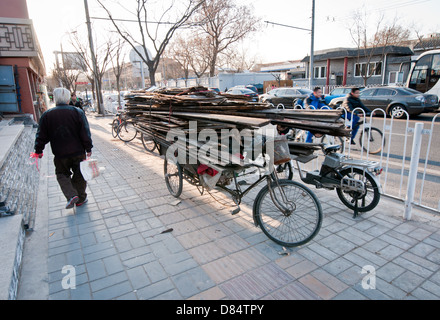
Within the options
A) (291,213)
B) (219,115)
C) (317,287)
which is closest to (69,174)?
(219,115)

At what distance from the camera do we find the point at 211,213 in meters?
4.48

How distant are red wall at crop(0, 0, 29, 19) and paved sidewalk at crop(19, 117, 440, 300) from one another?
35.5 feet

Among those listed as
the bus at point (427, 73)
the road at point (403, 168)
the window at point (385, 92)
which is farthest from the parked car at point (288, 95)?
the road at point (403, 168)

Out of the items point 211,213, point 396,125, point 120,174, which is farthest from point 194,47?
point 211,213

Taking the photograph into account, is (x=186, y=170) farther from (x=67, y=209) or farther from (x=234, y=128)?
(x=67, y=209)

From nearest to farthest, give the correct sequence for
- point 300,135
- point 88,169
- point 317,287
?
point 317,287 < point 88,169 < point 300,135

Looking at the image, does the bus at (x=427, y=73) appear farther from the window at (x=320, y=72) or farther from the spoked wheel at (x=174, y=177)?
the window at (x=320, y=72)

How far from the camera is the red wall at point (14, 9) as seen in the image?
37.9 ft

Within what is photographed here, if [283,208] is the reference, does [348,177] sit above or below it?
above

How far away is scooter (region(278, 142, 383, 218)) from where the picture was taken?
13.0 ft

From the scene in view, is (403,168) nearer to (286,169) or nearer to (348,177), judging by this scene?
(348,177)

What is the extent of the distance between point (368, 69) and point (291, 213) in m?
34.2

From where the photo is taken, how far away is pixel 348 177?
13.5ft

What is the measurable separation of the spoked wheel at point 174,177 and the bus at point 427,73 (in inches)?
709
